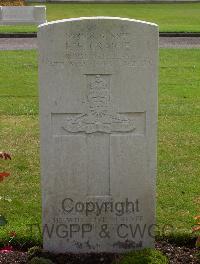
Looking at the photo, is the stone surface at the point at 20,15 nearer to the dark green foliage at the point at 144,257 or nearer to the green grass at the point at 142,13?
the green grass at the point at 142,13

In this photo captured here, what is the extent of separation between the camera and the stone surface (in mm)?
24203

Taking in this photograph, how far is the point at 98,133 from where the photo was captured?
4766 millimetres

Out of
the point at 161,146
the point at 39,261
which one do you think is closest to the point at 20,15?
the point at 161,146

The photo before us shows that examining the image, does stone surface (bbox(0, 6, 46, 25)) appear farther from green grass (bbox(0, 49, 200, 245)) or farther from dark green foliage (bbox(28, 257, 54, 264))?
dark green foliage (bbox(28, 257, 54, 264))

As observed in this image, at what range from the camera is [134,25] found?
4.58 metres

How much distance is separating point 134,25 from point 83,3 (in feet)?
115

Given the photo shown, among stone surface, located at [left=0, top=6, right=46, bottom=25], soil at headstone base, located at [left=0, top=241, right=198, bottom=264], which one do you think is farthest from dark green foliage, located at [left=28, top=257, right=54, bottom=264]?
stone surface, located at [left=0, top=6, right=46, bottom=25]

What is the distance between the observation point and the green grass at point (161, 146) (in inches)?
233

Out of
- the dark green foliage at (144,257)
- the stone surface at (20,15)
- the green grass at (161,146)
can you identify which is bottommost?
the green grass at (161,146)

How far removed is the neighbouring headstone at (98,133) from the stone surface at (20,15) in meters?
19.9

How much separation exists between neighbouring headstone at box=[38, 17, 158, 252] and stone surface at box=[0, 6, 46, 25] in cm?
1985

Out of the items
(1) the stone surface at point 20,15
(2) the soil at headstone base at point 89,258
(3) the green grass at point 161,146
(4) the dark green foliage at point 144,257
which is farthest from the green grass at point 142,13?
(4) the dark green foliage at point 144,257

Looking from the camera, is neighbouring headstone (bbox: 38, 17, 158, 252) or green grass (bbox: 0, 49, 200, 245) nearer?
neighbouring headstone (bbox: 38, 17, 158, 252)

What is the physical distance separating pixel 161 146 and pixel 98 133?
3385 mm
